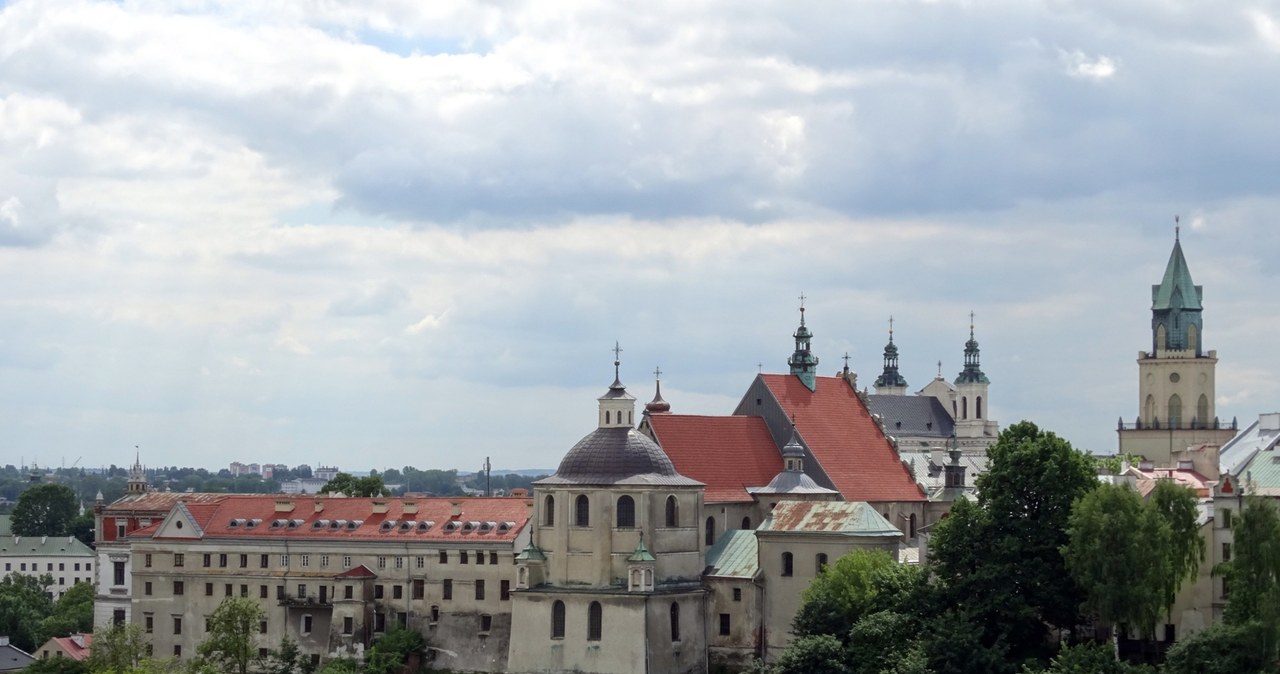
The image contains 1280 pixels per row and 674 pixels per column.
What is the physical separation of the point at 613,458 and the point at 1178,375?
273 feet

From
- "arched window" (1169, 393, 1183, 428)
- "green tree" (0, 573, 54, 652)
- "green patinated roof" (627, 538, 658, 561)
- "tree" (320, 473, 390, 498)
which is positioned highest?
"arched window" (1169, 393, 1183, 428)

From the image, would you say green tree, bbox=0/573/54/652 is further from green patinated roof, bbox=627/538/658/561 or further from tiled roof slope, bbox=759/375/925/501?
green patinated roof, bbox=627/538/658/561

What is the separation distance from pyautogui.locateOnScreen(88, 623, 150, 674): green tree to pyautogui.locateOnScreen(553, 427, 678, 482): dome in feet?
85.1

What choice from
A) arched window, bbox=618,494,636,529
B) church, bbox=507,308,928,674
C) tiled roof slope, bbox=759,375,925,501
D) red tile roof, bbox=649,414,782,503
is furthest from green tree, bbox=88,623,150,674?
tiled roof slope, bbox=759,375,925,501

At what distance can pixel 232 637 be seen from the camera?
10762cm

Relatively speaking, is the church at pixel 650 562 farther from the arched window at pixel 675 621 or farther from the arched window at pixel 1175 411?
the arched window at pixel 1175 411

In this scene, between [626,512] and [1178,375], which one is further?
[1178,375]

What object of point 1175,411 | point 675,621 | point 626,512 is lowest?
point 675,621

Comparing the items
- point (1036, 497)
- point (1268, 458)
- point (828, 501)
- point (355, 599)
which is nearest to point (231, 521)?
point (355, 599)

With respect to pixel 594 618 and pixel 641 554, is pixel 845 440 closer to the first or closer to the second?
pixel 641 554

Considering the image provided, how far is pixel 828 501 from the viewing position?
4227 inches

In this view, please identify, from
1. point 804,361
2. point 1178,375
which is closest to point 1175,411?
point 1178,375

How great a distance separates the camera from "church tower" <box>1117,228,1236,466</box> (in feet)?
559

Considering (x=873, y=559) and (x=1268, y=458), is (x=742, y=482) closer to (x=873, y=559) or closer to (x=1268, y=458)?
(x=873, y=559)
